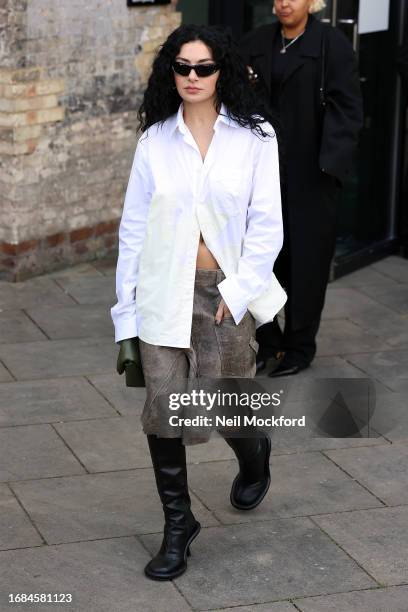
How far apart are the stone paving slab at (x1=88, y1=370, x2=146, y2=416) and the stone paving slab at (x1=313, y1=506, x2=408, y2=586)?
1.38 meters

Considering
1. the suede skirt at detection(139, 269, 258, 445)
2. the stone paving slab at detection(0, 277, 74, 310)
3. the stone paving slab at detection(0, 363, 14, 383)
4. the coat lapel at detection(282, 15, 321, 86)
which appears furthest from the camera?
the stone paving slab at detection(0, 277, 74, 310)

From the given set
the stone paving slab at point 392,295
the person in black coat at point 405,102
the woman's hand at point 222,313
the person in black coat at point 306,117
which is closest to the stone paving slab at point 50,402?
the person in black coat at point 306,117

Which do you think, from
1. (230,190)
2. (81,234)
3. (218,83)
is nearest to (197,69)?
(218,83)

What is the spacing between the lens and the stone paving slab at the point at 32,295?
776cm

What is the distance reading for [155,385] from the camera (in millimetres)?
4465

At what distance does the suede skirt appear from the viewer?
4461 millimetres

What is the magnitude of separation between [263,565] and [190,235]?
123cm

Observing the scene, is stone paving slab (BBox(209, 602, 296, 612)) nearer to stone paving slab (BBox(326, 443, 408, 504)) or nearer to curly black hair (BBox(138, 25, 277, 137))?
stone paving slab (BBox(326, 443, 408, 504))

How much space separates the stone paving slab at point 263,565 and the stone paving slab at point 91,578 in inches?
3.9

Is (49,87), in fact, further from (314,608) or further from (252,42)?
(314,608)

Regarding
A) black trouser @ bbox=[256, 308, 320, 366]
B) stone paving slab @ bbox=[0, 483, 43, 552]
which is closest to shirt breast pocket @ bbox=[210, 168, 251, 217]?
stone paving slab @ bbox=[0, 483, 43, 552]

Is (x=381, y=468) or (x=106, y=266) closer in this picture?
(x=381, y=468)

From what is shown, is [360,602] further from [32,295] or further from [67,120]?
[67,120]

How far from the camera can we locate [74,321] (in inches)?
294
